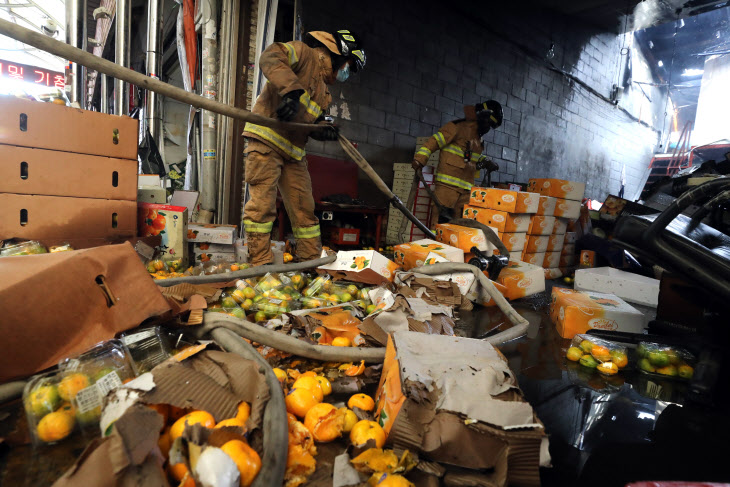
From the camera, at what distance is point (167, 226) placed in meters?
3.39

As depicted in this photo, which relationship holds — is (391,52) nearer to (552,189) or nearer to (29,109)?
(552,189)

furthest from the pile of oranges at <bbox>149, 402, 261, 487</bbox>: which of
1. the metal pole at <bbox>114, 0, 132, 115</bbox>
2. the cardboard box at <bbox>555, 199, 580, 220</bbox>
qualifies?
the metal pole at <bbox>114, 0, 132, 115</bbox>

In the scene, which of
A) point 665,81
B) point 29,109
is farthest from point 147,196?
point 665,81

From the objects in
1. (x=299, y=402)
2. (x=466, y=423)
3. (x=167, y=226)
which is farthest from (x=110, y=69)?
(x=466, y=423)

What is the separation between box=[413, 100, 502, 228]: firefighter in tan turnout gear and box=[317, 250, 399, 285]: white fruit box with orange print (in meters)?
2.53

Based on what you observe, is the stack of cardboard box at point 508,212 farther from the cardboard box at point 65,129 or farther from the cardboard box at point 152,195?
the cardboard box at point 65,129

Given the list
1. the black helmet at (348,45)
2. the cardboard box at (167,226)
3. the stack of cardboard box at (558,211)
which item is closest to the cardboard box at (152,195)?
the cardboard box at (167,226)

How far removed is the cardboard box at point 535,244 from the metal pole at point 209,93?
446 centimetres

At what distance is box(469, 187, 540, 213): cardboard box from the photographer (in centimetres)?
443

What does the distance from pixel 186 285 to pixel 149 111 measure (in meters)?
5.50

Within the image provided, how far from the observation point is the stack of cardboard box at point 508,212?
4457mm

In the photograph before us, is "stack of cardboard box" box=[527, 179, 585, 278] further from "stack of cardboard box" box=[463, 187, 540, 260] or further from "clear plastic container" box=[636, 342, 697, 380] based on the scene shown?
"clear plastic container" box=[636, 342, 697, 380]

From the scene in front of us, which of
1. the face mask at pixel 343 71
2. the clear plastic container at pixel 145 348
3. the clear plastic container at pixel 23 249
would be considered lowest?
the clear plastic container at pixel 145 348

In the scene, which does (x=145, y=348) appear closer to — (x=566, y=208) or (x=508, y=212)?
(x=508, y=212)
